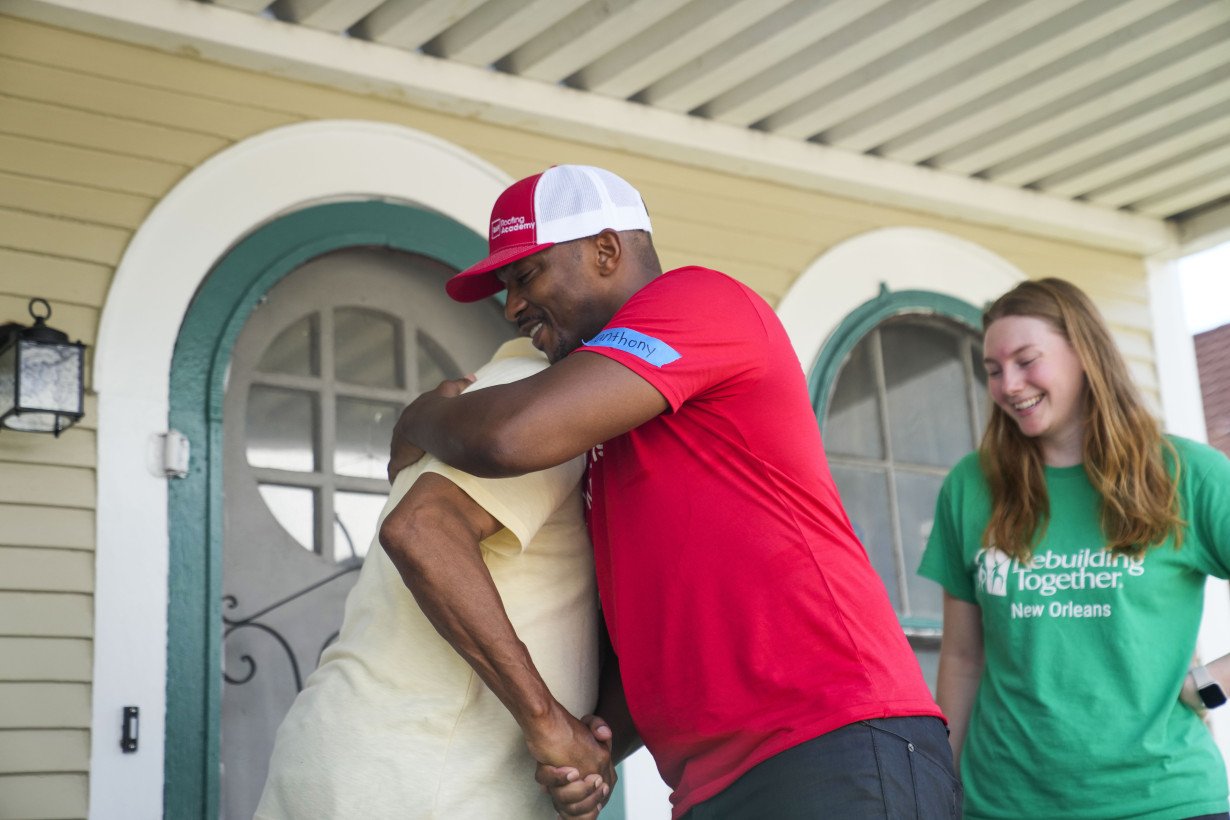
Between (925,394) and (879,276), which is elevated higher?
(879,276)

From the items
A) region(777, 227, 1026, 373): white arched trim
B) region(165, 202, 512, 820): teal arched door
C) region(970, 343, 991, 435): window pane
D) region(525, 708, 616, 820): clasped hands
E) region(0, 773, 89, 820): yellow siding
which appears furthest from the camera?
region(970, 343, 991, 435): window pane

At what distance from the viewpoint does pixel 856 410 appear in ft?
18.5

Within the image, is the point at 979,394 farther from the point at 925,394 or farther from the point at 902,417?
the point at 902,417

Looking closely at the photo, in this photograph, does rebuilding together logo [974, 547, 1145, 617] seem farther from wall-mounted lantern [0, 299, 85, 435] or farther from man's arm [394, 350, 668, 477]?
wall-mounted lantern [0, 299, 85, 435]

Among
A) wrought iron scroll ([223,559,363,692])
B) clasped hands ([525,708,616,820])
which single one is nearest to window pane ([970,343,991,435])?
wrought iron scroll ([223,559,363,692])

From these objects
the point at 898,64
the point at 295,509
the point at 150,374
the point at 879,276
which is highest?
the point at 898,64

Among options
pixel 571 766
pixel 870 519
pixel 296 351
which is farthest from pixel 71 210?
pixel 870 519

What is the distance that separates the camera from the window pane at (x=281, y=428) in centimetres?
427

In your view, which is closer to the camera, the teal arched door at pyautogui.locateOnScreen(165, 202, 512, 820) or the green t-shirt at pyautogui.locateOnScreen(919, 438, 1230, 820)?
the green t-shirt at pyautogui.locateOnScreen(919, 438, 1230, 820)

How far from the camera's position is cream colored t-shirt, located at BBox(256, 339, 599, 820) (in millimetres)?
1882

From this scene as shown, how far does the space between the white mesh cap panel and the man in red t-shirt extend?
0.19 metres

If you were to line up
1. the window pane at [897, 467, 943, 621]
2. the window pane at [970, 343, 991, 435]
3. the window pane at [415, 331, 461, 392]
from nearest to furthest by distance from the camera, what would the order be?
the window pane at [415, 331, 461, 392], the window pane at [897, 467, 943, 621], the window pane at [970, 343, 991, 435]

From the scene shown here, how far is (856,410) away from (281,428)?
2.39 m

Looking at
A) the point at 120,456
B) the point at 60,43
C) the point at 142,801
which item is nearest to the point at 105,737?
the point at 142,801
